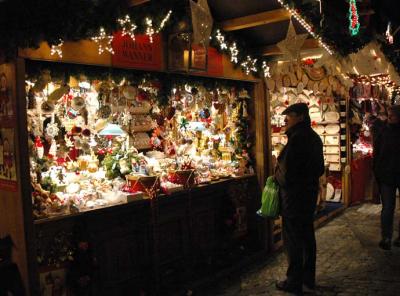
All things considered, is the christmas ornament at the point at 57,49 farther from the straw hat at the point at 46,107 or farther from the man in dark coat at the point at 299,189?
the man in dark coat at the point at 299,189

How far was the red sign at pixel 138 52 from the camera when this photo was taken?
4.56 meters

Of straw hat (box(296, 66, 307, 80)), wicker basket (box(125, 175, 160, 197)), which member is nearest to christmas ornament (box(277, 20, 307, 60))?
wicker basket (box(125, 175, 160, 197))

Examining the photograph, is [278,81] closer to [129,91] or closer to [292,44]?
[292,44]

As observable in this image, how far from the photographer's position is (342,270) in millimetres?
5852

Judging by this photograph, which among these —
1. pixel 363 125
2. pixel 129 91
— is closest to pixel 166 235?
pixel 129 91

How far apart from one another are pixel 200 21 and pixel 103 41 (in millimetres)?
1013

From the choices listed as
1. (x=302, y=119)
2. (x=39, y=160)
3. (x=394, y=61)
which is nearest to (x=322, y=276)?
(x=302, y=119)

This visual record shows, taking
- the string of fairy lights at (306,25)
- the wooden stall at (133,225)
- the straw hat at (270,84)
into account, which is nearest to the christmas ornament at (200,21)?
the wooden stall at (133,225)

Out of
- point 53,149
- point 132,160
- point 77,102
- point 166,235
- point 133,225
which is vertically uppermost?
point 77,102

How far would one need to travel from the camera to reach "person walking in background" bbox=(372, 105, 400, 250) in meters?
6.50

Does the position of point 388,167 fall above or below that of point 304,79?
below

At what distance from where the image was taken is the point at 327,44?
255 inches

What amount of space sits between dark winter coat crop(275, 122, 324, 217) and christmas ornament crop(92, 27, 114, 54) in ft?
7.34

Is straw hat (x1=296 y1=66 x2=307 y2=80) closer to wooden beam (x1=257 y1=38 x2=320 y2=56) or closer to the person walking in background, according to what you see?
wooden beam (x1=257 y1=38 x2=320 y2=56)
